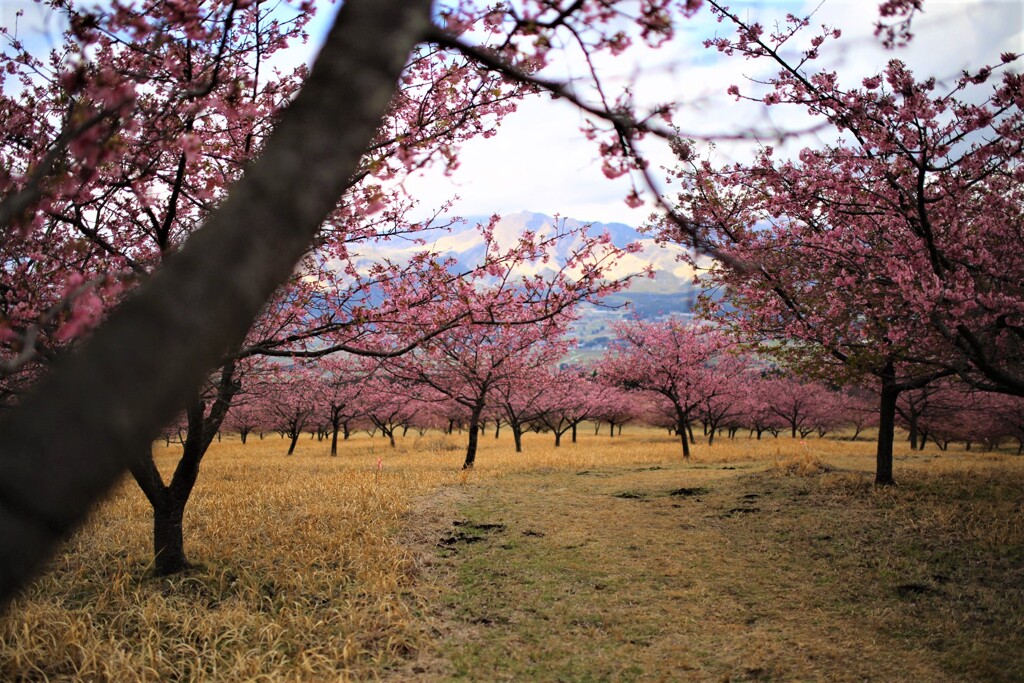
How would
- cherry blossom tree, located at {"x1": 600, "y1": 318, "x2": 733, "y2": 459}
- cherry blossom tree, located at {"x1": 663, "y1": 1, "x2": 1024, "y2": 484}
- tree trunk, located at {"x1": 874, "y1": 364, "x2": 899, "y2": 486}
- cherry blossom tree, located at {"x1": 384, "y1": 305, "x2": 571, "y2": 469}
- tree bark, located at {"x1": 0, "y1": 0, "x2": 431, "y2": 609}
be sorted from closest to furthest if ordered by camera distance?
tree bark, located at {"x1": 0, "y1": 0, "x2": 431, "y2": 609} < cherry blossom tree, located at {"x1": 663, "y1": 1, "x2": 1024, "y2": 484} < tree trunk, located at {"x1": 874, "y1": 364, "x2": 899, "y2": 486} < cherry blossom tree, located at {"x1": 384, "y1": 305, "x2": 571, "y2": 469} < cherry blossom tree, located at {"x1": 600, "y1": 318, "x2": 733, "y2": 459}

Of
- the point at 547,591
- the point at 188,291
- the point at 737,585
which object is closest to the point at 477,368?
the point at 547,591

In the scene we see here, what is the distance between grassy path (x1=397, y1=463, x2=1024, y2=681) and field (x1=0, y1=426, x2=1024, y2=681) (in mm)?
31

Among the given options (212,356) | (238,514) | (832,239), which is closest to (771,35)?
(832,239)

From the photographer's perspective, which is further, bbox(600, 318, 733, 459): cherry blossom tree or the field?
bbox(600, 318, 733, 459): cherry blossom tree

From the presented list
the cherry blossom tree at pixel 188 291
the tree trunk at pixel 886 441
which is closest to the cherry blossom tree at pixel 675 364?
→ the tree trunk at pixel 886 441

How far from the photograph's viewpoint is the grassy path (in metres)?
5.49

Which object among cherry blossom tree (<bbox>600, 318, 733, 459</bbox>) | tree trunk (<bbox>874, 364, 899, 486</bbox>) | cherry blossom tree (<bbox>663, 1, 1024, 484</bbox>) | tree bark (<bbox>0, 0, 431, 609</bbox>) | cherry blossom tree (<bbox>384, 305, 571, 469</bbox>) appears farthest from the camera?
cherry blossom tree (<bbox>600, 318, 733, 459</bbox>)

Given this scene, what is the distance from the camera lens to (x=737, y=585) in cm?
739

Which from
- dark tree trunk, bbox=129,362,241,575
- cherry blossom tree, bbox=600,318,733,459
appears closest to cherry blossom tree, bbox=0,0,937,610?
dark tree trunk, bbox=129,362,241,575

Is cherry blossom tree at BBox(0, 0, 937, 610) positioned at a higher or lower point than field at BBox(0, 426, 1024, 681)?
higher

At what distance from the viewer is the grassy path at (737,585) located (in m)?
5.49

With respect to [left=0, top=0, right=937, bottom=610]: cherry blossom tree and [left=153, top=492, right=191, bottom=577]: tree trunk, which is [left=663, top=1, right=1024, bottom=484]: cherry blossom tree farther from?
[left=153, top=492, right=191, bottom=577]: tree trunk

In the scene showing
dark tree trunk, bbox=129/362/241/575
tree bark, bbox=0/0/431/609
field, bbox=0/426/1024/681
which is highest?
tree bark, bbox=0/0/431/609

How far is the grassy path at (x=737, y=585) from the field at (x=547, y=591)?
0.10 ft
